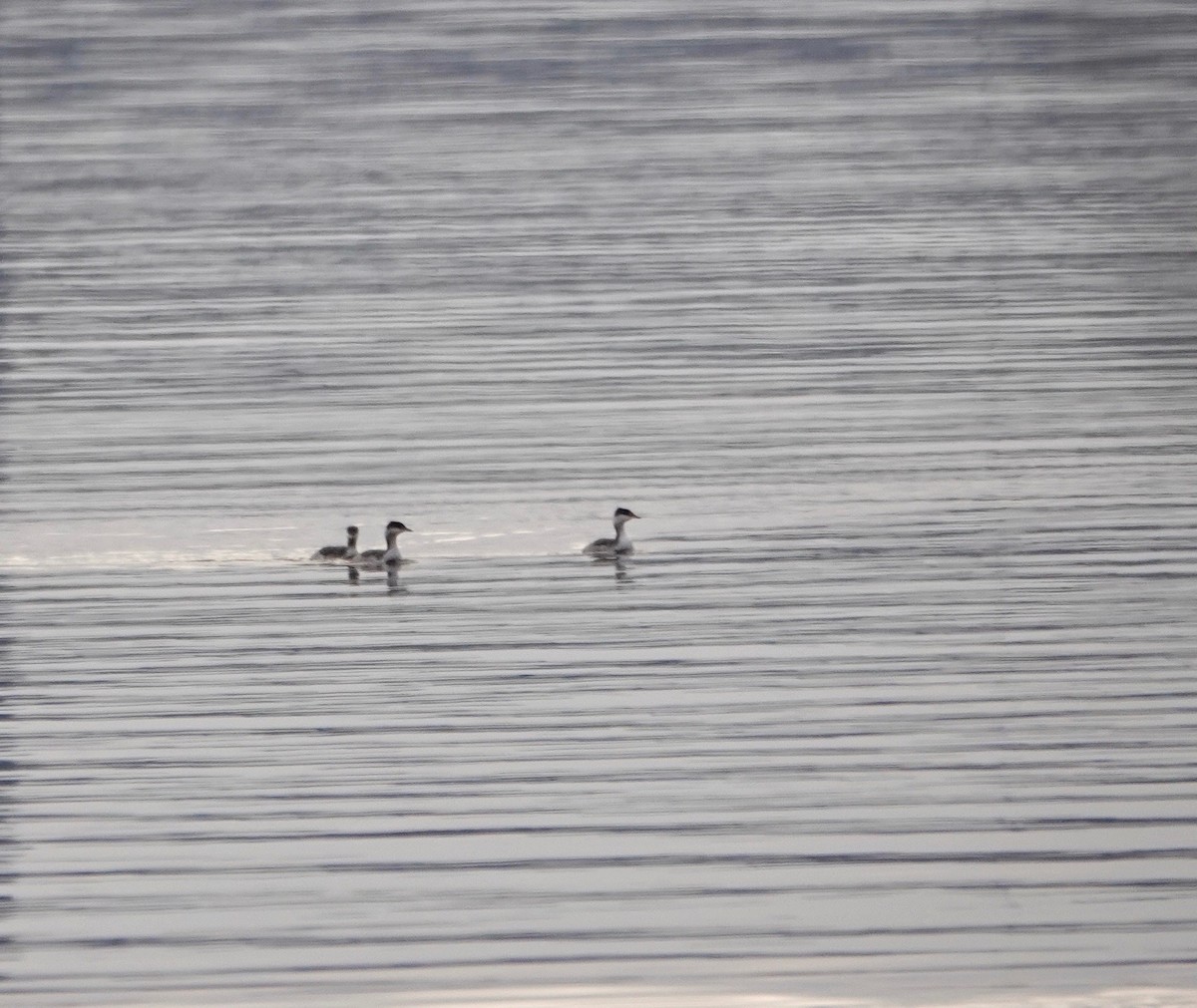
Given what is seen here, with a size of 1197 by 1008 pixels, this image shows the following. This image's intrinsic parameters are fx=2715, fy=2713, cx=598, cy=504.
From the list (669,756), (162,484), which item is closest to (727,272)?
(162,484)

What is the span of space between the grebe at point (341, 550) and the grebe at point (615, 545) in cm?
141

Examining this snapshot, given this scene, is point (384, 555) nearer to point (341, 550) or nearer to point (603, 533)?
point (341, 550)

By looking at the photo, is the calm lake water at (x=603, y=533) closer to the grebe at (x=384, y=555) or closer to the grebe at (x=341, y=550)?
the grebe at (x=341, y=550)

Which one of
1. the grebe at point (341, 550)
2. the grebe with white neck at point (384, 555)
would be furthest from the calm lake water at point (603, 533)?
the grebe with white neck at point (384, 555)

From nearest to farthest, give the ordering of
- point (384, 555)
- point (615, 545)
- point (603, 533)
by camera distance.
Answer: point (384, 555)
point (615, 545)
point (603, 533)

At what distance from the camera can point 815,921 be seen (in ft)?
30.0

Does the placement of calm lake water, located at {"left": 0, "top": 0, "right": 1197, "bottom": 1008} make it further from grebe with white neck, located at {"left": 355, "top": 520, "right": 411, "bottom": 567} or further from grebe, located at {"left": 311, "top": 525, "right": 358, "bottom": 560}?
grebe with white neck, located at {"left": 355, "top": 520, "right": 411, "bottom": 567}

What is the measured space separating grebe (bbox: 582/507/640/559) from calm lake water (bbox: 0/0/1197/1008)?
9.5 inches

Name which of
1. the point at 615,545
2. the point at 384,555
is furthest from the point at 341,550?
the point at 615,545

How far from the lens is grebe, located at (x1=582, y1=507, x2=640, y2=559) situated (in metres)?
16.5

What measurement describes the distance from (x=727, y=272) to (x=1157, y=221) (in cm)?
548

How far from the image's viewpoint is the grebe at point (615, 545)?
16.5 m

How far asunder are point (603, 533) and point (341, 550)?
1.73m

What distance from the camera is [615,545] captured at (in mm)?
16594
